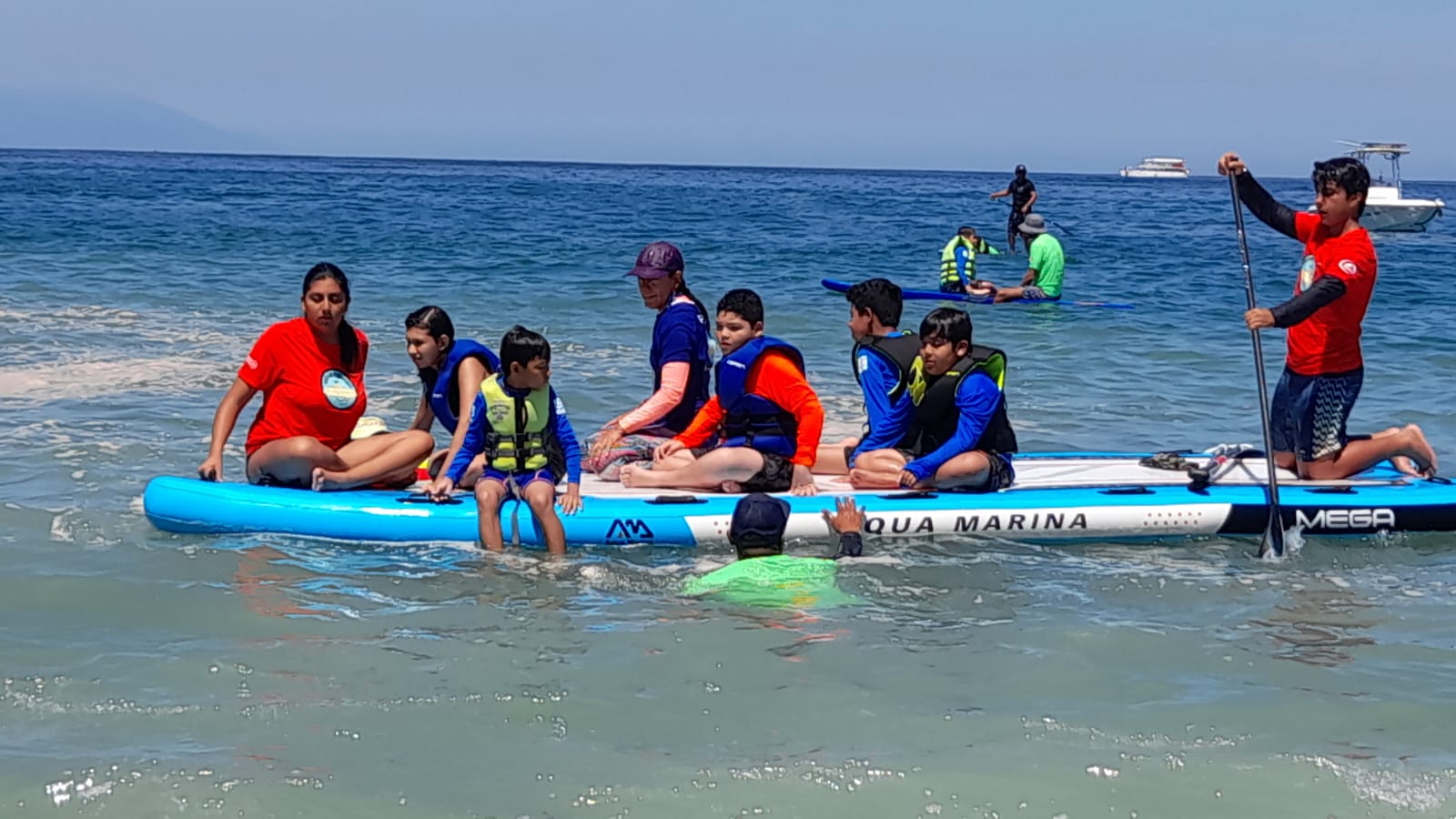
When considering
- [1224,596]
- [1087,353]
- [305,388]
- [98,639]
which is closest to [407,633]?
[98,639]

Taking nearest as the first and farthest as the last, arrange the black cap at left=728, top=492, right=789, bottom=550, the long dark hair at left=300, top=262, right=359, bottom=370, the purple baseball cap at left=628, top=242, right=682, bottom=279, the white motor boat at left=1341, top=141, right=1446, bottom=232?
the black cap at left=728, top=492, right=789, bottom=550, the long dark hair at left=300, top=262, right=359, bottom=370, the purple baseball cap at left=628, top=242, right=682, bottom=279, the white motor boat at left=1341, top=141, right=1446, bottom=232

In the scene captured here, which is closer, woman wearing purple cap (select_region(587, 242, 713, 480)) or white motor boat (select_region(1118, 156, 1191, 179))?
woman wearing purple cap (select_region(587, 242, 713, 480))

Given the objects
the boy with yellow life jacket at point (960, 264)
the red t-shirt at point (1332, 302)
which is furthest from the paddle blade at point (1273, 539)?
the boy with yellow life jacket at point (960, 264)

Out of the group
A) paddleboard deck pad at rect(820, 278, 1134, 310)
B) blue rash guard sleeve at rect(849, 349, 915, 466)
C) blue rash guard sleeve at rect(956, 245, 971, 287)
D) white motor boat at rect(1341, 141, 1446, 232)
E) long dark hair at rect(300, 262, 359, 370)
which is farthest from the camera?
white motor boat at rect(1341, 141, 1446, 232)

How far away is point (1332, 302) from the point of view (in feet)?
21.8

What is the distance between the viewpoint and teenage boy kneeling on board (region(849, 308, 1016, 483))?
645 centimetres

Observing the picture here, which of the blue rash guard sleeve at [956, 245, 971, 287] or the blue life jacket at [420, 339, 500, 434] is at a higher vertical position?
the blue rash guard sleeve at [956, 245, 971, 287]

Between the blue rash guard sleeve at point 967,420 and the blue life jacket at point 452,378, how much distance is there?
6.63 ft

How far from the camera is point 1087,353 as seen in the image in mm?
14039

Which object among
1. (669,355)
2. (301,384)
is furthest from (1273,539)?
(301,384)

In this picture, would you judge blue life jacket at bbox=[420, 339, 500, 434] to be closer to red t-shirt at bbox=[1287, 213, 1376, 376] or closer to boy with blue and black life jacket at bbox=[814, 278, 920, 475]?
boy with blue and black life jacket at bbox=[814, 278, 920, 475]

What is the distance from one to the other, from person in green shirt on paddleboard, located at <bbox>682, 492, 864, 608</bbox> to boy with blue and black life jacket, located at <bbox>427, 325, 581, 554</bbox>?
841mm

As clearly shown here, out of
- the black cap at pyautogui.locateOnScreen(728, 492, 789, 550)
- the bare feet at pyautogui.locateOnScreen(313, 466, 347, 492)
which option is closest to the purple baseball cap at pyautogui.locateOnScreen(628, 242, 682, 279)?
the bare feet at pyautogui.locateOnScreen(313, 466, 347, 492)

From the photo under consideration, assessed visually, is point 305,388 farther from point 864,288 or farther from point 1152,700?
point 1152,700
